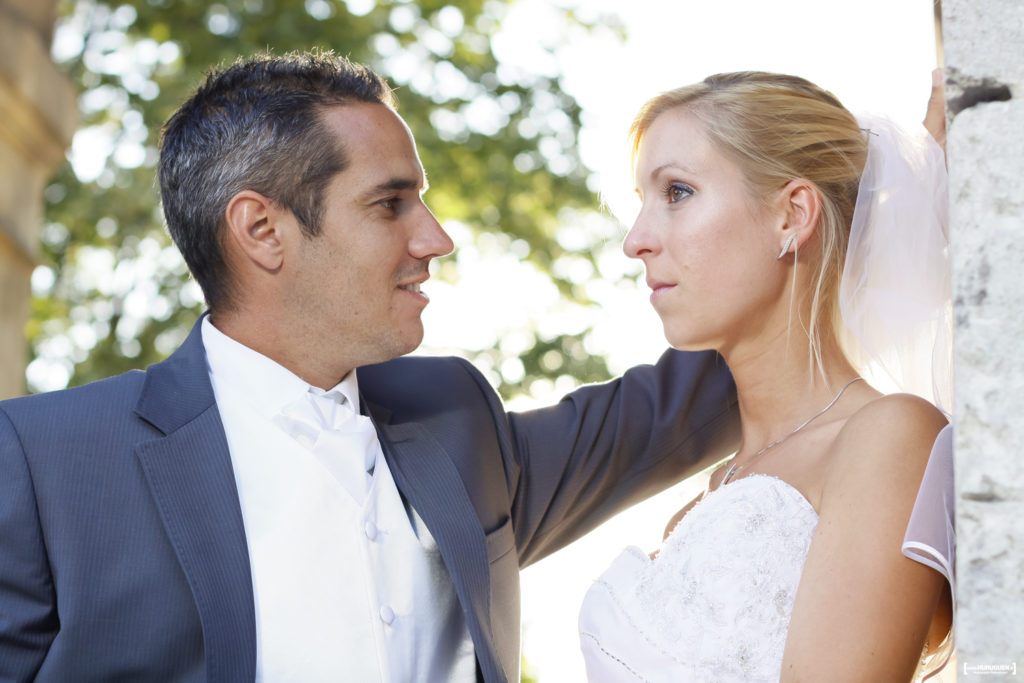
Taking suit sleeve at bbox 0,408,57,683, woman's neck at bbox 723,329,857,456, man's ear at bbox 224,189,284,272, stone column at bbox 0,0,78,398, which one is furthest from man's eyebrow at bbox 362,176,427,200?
stone column at bbox 0,0,78,398

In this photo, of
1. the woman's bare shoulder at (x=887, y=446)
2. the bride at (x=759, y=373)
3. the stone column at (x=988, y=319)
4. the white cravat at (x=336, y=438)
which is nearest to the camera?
the stone column at (x=988, y=319)

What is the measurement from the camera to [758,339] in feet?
9.28

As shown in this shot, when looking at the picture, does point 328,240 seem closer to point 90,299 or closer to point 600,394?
point 600,394

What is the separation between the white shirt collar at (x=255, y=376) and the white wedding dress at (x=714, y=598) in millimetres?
951

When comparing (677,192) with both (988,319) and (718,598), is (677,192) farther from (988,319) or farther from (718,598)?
(988,319)

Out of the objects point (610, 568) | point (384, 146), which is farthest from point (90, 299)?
point (610, 568)

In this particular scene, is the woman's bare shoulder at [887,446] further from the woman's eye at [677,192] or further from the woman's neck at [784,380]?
the woman's eye at [677,192]

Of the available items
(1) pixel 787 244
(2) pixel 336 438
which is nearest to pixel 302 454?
(2) pixel 336 438

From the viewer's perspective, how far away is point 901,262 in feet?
8.62

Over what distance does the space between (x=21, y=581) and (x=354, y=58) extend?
5.64 meters

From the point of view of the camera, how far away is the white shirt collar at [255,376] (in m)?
2.88

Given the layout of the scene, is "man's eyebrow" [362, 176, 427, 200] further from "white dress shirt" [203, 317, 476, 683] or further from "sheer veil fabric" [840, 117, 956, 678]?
"sheer veil fabric" [840, 117, 956, 678]

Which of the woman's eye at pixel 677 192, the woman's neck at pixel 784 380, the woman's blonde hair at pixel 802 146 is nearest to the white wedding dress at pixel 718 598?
the woman's neck at pixel 784 380

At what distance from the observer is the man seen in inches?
94.3
